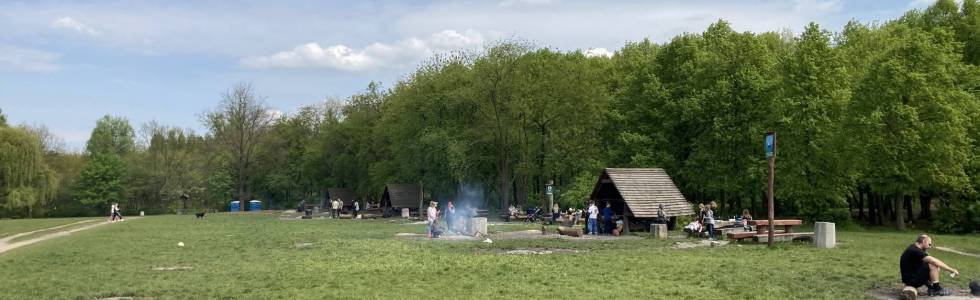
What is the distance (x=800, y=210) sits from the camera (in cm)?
3872

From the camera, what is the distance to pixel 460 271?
1562cm

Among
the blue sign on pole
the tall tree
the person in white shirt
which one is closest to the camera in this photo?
the blue sign on pole

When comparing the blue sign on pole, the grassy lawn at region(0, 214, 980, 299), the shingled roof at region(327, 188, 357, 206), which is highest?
the blue sign on pole

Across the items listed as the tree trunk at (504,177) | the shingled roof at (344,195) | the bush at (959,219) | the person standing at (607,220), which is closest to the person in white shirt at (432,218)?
the person standing at (607,220)

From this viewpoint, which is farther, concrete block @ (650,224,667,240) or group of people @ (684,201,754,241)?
concrete block @ (650,224,667,240)

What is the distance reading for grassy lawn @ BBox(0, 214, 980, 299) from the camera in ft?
42.0

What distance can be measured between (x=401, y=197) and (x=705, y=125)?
23.9 meters

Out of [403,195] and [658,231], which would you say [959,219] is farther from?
[403,195]

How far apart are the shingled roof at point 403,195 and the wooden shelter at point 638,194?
25.9 meters

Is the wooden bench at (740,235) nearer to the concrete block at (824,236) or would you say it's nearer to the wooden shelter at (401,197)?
the concrete block at (824,236)

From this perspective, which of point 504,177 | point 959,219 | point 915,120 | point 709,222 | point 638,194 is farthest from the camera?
point 504,177

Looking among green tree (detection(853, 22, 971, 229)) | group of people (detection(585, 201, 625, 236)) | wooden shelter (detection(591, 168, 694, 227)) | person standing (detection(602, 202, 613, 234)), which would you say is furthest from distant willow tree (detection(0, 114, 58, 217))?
green tree (detection(853, 22, 971, 229))

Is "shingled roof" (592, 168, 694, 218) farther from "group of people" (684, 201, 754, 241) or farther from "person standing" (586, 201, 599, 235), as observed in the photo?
"group of people" (684, 201, 754, 241)

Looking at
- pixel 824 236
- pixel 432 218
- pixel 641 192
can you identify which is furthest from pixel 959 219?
pixel 432 218
